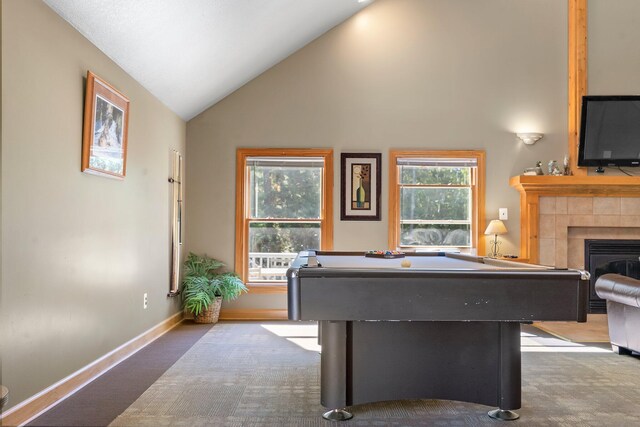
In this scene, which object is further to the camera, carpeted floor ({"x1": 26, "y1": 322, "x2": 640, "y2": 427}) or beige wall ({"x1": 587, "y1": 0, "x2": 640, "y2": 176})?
beige wall ({"x1": 587, "y1": 0, "x2": 640, "y2": 176})

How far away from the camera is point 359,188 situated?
6.25 m

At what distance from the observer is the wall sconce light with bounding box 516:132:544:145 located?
625 centimetres

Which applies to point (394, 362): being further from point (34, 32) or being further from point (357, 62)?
point (357, 62)

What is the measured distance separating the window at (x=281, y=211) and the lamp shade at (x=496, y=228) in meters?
1.77

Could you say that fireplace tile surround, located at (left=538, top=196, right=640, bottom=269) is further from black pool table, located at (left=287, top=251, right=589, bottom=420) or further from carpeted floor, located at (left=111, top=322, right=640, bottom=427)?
black pool table, located at (left=287, top=251, right=589, bottom=420)

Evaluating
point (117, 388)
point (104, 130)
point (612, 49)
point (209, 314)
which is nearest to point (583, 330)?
point (612, 49)

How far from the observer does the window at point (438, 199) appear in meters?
6.29

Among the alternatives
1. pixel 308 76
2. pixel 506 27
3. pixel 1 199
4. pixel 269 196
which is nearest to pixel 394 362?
pixel 1 199

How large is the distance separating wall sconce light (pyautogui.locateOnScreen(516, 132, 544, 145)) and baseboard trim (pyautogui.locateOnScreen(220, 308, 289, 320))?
3379mm

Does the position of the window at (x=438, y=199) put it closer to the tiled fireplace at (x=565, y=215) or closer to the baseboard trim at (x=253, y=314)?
the tiled fireplace at (x=565, y=215)

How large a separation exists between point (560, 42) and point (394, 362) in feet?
16.7

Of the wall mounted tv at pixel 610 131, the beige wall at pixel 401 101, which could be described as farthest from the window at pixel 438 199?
the wall mounted tv at pixel 610 131

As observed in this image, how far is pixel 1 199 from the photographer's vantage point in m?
2.59

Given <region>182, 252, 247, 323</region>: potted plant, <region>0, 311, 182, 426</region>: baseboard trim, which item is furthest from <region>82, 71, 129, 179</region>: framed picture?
<region>182, 252, 247, 323</region>: potted plant
